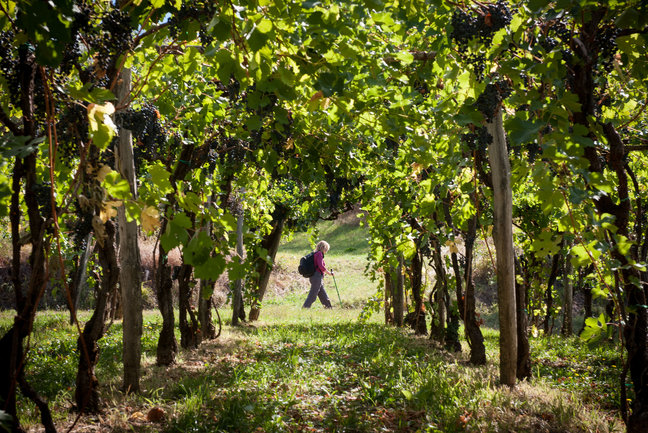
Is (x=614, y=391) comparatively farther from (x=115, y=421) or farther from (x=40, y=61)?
(x=40, y=61)

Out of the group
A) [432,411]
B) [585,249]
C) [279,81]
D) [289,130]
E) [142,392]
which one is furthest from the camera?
[142,392]

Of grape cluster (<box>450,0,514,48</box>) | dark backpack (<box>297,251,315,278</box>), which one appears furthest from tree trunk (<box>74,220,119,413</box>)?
dark backpack (<box>297,251,315,278</box>)

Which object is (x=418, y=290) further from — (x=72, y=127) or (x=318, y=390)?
(x=72, y=127)

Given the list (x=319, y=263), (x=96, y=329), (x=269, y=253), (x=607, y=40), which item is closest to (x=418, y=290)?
(x=269, y=253)

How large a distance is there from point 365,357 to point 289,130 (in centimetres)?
345

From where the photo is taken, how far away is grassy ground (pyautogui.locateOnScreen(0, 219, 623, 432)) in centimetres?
327

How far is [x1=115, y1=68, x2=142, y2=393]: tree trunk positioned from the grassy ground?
10.3 inches

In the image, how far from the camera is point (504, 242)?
404cm

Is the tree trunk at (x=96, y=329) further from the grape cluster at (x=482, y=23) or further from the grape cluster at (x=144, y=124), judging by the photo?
the grape cluster at (x=482, y=23)

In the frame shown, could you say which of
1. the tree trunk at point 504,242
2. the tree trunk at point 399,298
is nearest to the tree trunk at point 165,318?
the tree trunk at point 504,242

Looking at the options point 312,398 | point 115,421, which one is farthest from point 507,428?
point 115,421

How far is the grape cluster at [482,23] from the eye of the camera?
2666 mm

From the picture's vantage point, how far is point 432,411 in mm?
3508

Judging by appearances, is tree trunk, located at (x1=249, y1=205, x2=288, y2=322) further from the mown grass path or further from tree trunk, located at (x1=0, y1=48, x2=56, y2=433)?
tree trunk, located at (x1=0, y1=48, x2=56, y2=433)
